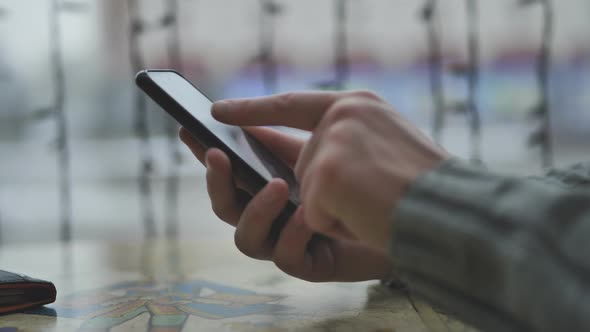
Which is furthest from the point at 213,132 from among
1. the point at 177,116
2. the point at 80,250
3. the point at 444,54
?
the point at 444,54

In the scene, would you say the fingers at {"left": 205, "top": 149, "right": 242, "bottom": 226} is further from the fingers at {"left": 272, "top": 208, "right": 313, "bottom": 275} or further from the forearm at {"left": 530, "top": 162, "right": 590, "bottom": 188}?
the forearm at {"left": 530, "top": 162, "right": 590, "bottom": 188}

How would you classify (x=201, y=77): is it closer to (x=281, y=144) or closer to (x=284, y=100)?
(x=281, y=144)

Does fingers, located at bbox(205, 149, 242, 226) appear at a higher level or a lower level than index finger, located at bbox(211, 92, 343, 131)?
lower

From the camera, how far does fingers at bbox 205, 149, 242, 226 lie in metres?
0.64

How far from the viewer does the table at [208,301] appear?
591 millimetres

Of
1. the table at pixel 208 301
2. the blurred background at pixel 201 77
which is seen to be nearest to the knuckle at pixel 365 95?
the table at pixel 208 301

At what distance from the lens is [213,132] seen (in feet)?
2.11

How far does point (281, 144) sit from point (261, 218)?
0.17 meters

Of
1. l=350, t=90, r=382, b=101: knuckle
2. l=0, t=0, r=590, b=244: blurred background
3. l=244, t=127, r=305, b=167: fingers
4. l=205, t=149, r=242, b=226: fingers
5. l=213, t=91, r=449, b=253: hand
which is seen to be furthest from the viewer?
l=0, t=0, r=590, b=244: blurred background

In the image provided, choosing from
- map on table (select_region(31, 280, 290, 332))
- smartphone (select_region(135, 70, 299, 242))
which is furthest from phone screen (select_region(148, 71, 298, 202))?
map on table (select_region(31, 280, 290, 332))

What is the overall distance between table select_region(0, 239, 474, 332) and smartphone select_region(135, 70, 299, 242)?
0.33 ft

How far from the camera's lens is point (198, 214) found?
2076 mm

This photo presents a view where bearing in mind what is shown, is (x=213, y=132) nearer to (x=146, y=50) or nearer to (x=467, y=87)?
(x=146, y=50)

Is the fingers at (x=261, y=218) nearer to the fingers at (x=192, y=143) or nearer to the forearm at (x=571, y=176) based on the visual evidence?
the fingers at (x=192, y=143)
